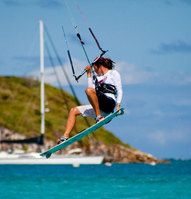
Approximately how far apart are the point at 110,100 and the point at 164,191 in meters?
34.8

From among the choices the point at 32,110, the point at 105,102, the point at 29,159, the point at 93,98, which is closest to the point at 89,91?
the point at 93,98

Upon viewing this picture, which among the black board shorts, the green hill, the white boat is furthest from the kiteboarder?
the green hill

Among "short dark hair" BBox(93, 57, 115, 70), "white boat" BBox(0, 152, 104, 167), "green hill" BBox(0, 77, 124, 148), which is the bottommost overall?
"short dark hair" BBox(93, 57, 115, 70)

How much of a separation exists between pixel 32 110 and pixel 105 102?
11119 centimetres

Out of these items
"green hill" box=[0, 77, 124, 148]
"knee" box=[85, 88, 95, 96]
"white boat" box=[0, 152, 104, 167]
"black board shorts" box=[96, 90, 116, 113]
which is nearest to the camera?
"knee" box=[85, 88, 95, 96]

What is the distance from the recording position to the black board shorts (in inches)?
547

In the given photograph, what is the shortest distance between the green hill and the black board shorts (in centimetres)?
10029

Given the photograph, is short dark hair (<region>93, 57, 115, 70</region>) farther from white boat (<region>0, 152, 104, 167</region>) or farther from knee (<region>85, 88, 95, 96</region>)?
white boat (<region>0, 152, 104, 167</region>)

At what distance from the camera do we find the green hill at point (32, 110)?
118 m

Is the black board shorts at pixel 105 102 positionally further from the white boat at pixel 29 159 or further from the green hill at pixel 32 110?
the green hill at pixel 32 110

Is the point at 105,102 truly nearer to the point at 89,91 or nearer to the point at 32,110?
the point at 89,91

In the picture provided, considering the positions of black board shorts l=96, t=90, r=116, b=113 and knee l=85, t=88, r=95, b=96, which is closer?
knee l=85, t=88, r=95, b=96

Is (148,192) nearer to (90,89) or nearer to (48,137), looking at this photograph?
(90,89)

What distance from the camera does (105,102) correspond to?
46.1 ft
